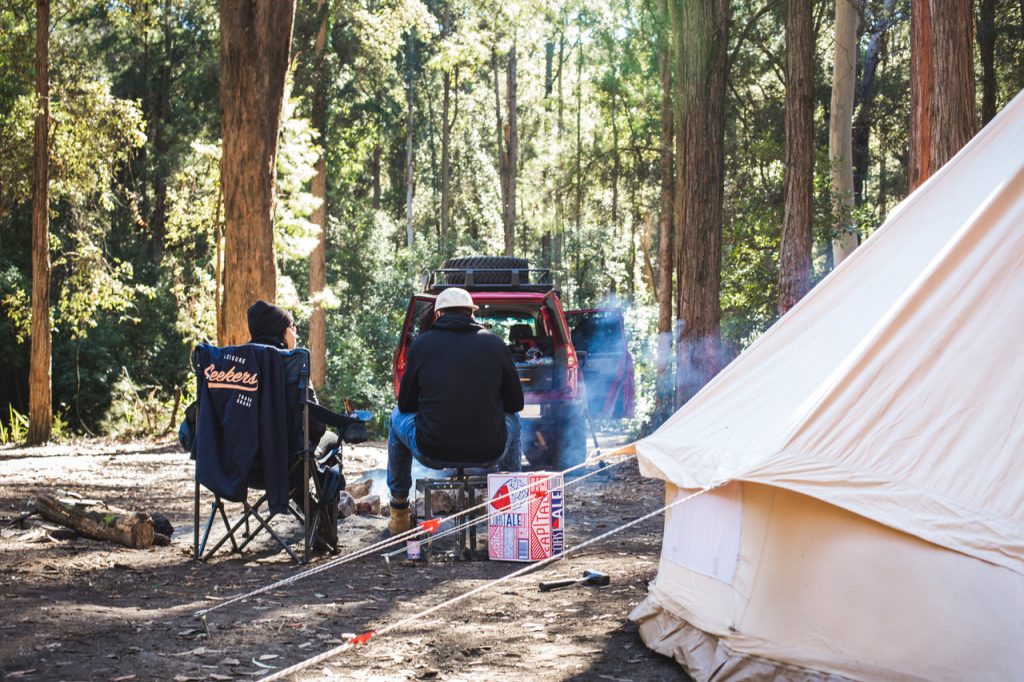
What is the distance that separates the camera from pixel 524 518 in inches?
254

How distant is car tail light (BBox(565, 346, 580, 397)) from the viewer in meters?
10.5

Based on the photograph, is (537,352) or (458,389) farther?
(537,352)

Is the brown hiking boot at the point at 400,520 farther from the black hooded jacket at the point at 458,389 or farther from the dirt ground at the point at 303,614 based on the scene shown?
the black hooded jacket at the point at 458,389

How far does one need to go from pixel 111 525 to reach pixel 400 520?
178 cm

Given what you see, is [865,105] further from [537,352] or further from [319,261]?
[537,352]

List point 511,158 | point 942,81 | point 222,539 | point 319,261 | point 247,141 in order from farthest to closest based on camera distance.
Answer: point 511,158
point 319,261
point 247,141
point 942,81
point 222,539

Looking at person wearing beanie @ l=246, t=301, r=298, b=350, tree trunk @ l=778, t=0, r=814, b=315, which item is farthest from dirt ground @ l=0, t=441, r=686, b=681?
tree trunk @ l=778, t=0, r=814, b=315

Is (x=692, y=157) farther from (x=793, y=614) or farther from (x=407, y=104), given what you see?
(x=407, y=104)

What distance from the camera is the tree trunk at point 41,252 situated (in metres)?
16.4

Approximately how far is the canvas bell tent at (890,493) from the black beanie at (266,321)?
2.87 meters

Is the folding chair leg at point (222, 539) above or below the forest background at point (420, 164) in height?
below

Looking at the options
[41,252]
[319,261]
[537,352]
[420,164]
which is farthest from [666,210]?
[420,164]

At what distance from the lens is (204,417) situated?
631 cm

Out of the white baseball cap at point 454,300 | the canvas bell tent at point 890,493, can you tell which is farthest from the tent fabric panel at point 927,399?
the white baseball cap at point 454,300
